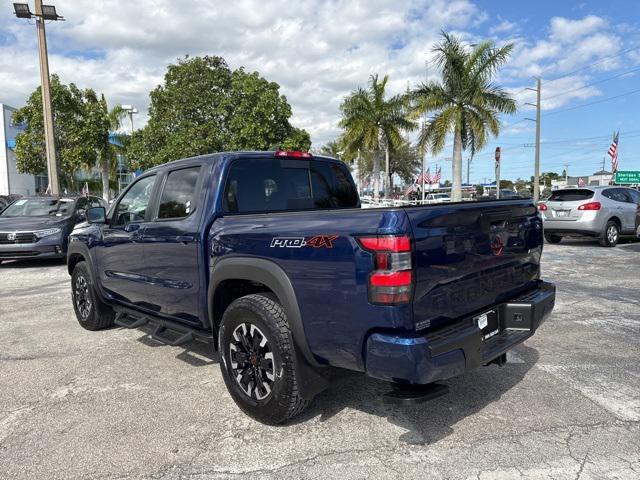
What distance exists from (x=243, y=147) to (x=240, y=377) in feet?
77.5

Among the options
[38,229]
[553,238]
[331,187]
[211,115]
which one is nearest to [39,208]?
[38,229]

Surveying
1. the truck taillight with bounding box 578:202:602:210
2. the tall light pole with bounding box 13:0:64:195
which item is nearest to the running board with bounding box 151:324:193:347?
the truck taillight with bounding box 578:202:602:210

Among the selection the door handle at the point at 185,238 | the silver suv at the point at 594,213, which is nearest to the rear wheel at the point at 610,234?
the silver suv at the point at 594,213

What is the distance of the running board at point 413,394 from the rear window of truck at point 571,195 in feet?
36.3

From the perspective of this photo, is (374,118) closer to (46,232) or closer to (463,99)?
(463,99)

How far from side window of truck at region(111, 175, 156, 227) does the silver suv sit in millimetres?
10010

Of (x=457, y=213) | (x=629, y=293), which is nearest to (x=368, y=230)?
(x=457, y=213)

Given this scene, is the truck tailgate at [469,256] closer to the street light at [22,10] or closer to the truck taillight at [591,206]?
the truck taillight at [591,206]

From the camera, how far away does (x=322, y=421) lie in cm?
333

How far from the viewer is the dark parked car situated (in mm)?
10422

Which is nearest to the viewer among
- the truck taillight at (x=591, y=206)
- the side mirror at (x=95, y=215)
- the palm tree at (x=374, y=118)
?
the side mirror at (x=95, y=215)

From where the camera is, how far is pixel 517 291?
11.7 feet

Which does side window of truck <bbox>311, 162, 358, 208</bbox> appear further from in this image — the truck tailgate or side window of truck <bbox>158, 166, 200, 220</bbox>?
the truck tailgate

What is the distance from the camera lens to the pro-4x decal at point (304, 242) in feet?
8.92
